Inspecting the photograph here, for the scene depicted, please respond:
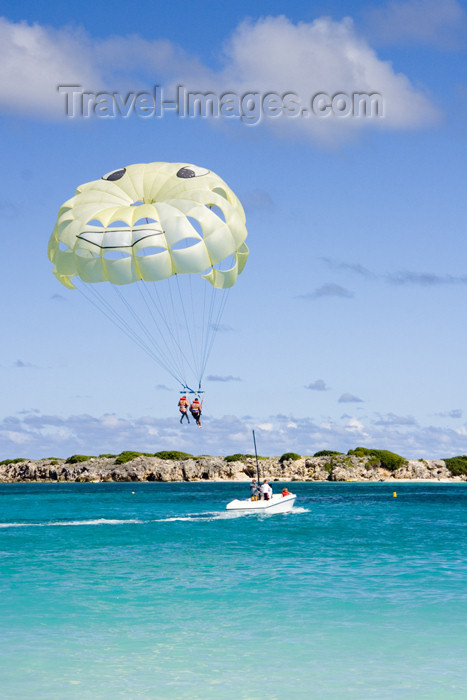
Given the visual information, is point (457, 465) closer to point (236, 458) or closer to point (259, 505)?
point (236, 458)

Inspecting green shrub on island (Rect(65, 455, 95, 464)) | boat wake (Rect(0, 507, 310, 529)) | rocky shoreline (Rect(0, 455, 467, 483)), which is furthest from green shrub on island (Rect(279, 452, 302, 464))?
boat wake (Rect(0, 507, 310, 529))

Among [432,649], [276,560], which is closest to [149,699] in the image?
[432,649]

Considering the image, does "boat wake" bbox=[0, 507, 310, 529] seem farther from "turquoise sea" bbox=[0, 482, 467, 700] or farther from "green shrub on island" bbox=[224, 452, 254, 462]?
"green shrub on island" bbox=[224, 452, 254, 462]

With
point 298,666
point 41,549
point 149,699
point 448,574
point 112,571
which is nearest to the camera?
→ point 149,699

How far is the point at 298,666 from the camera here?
1334cm

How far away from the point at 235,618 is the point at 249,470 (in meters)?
126

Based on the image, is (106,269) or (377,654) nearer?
(377,654)

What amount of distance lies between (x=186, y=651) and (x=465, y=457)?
14136 cm

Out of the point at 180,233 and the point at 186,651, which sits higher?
the point at 180,233

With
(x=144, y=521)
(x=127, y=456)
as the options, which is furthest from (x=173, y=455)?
(x=144, y=521)

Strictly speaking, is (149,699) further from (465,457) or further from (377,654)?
(465,457)

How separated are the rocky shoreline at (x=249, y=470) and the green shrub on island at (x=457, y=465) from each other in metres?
0.72

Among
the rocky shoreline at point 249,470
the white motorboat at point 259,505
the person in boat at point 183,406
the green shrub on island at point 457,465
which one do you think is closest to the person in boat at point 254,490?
the white motorboat at point 259,505

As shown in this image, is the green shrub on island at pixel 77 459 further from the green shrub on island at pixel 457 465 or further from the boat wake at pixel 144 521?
the boat wake at pixel 144 521
